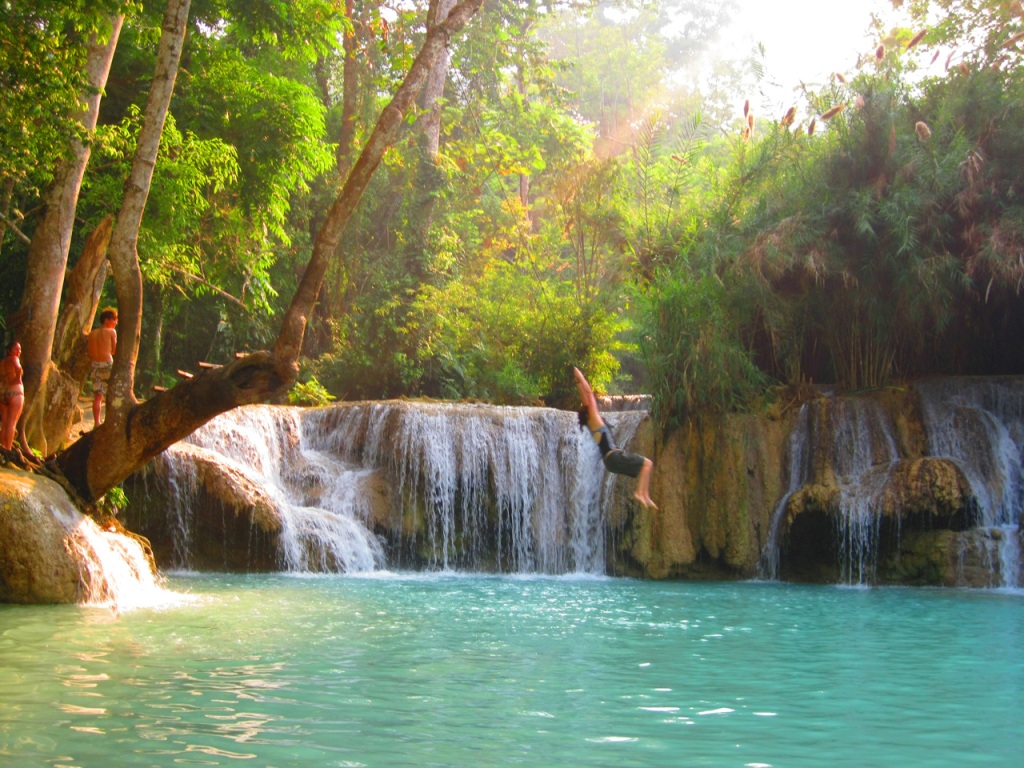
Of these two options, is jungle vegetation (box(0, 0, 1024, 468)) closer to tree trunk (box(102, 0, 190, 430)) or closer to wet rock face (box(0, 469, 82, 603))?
tree trunk (box(102, 0, 190, 430))

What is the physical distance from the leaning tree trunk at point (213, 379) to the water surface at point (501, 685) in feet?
4.62

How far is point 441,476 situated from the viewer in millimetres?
15023

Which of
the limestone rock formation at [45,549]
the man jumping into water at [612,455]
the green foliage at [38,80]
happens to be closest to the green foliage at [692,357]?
the man jumping into water at [612,455]

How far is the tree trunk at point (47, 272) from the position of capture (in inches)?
415

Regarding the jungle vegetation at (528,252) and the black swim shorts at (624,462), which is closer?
the black swim shorts at (624,462)

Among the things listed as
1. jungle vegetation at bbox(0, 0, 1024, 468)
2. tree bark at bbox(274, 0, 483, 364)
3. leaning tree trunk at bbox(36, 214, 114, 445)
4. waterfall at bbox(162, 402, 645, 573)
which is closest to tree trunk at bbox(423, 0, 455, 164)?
jungle vegetation at bbox(0, 0, 1024, 468)

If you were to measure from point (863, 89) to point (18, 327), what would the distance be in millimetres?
12702

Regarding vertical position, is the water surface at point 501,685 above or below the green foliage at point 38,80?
below

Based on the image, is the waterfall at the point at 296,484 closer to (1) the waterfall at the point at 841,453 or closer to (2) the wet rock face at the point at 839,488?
(2) the wet rock face at the point at 839,488

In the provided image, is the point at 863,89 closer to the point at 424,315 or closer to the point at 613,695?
the point at 424,315

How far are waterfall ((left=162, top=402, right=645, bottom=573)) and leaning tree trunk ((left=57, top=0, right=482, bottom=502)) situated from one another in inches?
180

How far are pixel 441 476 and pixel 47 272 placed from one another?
20.4 feet

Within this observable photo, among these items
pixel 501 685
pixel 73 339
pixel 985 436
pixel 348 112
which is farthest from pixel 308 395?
pixel 501 685

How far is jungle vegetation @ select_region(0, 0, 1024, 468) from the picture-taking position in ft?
41.8
